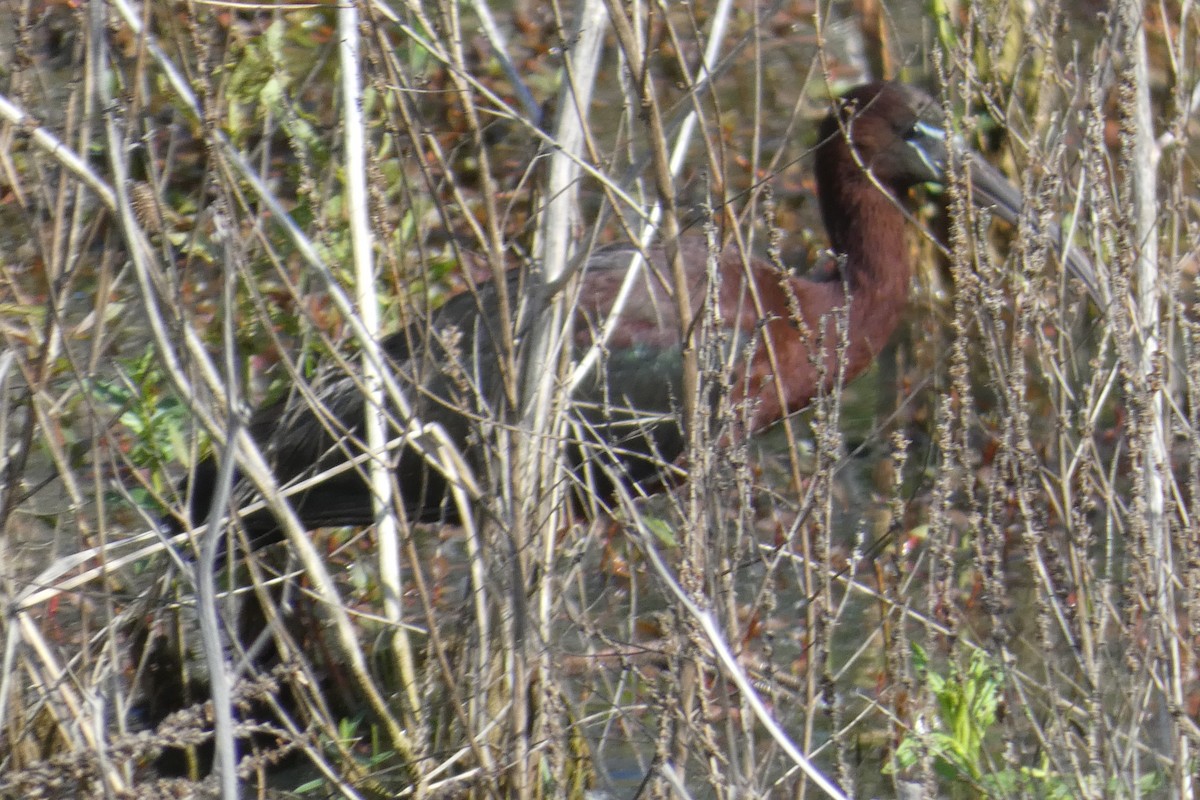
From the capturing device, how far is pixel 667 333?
410 centimetres

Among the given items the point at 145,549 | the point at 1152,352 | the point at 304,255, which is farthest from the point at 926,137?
the point at 145,549

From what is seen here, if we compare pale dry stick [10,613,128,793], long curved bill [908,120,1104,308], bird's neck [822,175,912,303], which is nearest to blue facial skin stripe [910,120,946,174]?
long curved bill [908,120,1104,308]

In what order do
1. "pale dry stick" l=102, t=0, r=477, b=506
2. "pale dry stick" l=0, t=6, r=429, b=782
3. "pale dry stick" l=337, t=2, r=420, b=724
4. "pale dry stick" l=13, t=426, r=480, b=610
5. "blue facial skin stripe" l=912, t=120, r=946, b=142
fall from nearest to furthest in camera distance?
"pale dry stick" l=0, t=6, r=429, b=782
"pale dry stick" l=102, t=0, r=477, b=506
"pale dry stick" l=13, t=426, r=480, b=610
"pale dry stick" l=337, t=2, r=420, b=724
"blue facial skin stripe" l=912, t=120, r=946, b=142

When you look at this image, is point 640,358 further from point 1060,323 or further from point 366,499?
point 1060,323

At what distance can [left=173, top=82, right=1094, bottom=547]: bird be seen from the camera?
12.0ft

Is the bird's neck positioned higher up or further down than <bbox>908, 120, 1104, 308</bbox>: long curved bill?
further down

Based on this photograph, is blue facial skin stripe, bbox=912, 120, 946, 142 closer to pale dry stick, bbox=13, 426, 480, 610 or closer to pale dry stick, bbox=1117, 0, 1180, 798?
pale dry stick, bbox=1117, 0, 1180, 798

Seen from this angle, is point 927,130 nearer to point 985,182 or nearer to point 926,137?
point 926,137

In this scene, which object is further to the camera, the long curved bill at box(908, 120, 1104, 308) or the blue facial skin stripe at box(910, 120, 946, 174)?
the blue facial skin stripe at box(910, 120, 946, 174)

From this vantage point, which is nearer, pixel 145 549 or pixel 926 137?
pixel 145 549

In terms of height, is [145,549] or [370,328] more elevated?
[370,328]

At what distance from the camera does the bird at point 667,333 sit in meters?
3.67

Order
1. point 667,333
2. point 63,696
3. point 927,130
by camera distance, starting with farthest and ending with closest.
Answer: point 927,130, point 667,333, point 63,696

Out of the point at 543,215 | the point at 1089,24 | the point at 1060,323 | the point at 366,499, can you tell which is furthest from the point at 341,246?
the point at 1089,24
